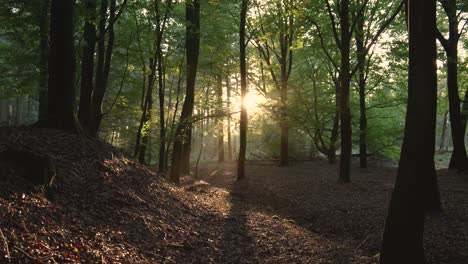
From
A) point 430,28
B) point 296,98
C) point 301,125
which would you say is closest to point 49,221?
point 430,28

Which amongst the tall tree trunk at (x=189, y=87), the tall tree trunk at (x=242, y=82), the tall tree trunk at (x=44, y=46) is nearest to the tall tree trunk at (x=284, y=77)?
the tall tree trunk at (x=242, y=82)

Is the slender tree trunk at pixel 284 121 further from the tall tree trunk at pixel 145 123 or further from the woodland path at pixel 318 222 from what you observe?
the tall tree trunk at pixel 145 123

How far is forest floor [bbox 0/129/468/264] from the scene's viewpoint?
468cm

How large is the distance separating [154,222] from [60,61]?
4.46 m

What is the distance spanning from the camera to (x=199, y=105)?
78.4 ft

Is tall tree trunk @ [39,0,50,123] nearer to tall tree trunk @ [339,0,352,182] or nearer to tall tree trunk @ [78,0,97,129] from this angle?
tall tree trunk @ [78,0,97,129]

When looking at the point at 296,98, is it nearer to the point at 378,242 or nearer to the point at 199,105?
the point at 199,105

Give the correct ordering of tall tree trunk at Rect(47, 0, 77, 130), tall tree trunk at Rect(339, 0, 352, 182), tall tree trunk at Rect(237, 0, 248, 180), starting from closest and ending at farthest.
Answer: tall tree trunk at Rect(47, 0, 77, 130), tall tree trunk at Rect(339, 0, 352, 182), tall tree trunk at Rect(237, 0, 248, 180)

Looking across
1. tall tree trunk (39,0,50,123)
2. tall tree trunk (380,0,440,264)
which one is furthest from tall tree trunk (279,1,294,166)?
Answer: tall tree trunk (380,0,440,264)

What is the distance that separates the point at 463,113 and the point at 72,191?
16.8 meters

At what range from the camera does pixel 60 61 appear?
26.3ft

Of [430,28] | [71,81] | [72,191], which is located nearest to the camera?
[430,28]

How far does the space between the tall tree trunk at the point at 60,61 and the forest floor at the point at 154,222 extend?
2.30 ft

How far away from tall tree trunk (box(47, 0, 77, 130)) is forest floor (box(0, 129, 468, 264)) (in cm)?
70
